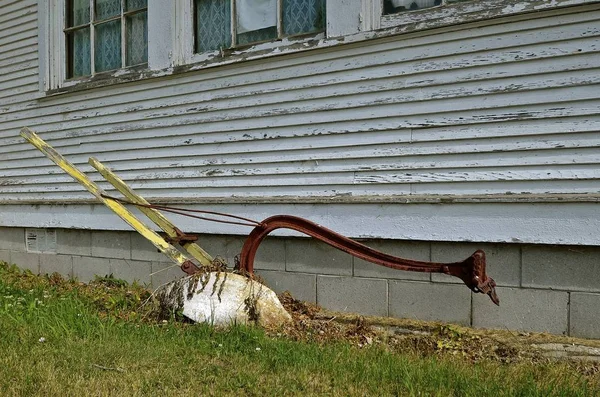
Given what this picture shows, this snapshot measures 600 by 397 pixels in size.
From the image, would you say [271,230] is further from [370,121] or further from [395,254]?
[370,121]

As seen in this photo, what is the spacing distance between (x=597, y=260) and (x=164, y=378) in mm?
2825

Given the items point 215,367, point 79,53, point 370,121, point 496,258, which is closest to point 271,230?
point 370,121

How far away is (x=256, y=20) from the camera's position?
6.19m

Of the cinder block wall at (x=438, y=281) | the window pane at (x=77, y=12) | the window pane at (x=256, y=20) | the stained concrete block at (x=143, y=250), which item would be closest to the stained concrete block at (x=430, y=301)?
the cinder block wall at (x=438, y=281)

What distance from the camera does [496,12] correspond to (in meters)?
4.73

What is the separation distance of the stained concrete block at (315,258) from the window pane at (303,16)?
1.78 metres

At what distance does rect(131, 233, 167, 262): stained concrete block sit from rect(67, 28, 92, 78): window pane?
81.0 inches

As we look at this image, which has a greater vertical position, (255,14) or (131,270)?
(255,14)

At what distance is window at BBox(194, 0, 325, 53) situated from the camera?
583 cm

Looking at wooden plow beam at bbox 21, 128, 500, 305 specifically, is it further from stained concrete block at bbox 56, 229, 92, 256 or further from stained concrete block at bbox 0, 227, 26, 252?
stained concrete block at bbox 0, 227, 26, 252

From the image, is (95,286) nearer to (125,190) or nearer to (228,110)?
(125,190)

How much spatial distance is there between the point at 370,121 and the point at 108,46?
3649 millimetres

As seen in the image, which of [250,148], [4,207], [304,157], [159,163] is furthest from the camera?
[4,207]

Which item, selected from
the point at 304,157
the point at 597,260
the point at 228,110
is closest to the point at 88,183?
the point at 228,110
